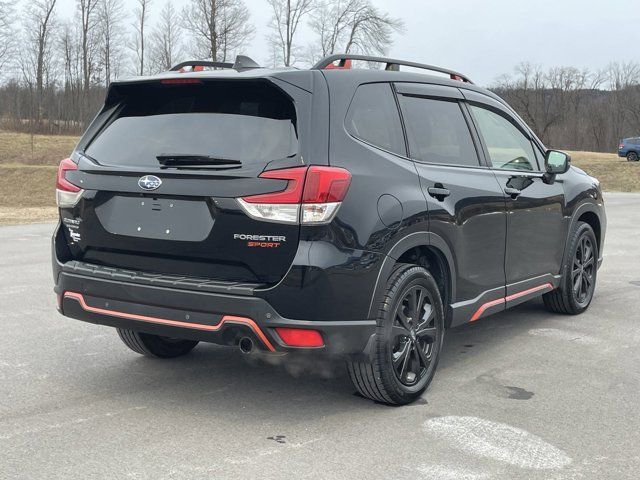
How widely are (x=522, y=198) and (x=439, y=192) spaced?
47.4 inches

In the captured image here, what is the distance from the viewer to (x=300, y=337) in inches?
143

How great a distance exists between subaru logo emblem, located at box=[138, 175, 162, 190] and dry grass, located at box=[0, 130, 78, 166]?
124ft

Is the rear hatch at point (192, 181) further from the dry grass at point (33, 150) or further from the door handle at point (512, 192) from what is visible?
the dry grass at point (33, 150)

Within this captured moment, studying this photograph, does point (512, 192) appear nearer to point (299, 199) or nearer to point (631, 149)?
point (299, 199)

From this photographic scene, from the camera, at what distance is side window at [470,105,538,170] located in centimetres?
523

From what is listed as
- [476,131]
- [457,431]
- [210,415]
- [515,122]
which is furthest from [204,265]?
[515,122]

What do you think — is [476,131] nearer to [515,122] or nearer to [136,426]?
[515,122]

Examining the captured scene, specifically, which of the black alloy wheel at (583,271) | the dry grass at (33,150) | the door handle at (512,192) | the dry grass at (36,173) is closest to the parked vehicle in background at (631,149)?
the dry grass at (36,173)

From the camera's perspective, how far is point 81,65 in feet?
218

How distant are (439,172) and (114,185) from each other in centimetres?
190

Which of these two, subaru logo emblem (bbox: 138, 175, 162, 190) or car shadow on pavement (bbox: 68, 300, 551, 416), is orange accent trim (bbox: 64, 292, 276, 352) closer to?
car shadow on pavement (bbox: 68, 300, 551, 416)

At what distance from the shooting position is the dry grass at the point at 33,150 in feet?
136

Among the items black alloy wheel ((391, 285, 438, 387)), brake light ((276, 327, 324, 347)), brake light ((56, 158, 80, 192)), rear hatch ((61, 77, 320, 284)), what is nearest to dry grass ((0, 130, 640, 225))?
brake light ((56, 158, 80, 192))

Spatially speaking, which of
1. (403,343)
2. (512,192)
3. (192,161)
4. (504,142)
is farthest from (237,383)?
(504,142)
